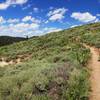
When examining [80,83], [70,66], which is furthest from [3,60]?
[80,83]

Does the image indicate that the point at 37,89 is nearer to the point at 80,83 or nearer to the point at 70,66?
the point at 80,83

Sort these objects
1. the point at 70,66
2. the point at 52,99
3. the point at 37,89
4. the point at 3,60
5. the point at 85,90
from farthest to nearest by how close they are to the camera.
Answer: the point at 3,60
the point at 70,66
the point at 85,90
the point at 37,89
the point at 52,99

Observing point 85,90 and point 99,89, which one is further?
point 99,89

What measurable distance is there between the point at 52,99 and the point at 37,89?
3.00 feet

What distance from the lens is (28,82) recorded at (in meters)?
11.1

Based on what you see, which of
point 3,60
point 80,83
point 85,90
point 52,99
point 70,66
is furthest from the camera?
point 3,60

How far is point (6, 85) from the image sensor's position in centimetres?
1086

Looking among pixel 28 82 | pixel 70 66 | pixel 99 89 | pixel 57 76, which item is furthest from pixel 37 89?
pixel 70 66

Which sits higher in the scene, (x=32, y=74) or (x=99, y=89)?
(x=32, y=74)

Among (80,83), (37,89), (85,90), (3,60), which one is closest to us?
(37,89)

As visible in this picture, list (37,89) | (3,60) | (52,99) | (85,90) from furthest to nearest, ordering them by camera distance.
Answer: (3,60), (85,90), (37,89), (52,99)

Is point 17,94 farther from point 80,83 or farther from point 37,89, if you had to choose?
point 80,83

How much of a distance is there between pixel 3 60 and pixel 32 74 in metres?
23.6

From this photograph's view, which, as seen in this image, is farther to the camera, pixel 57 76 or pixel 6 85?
A: pixel 57 76
